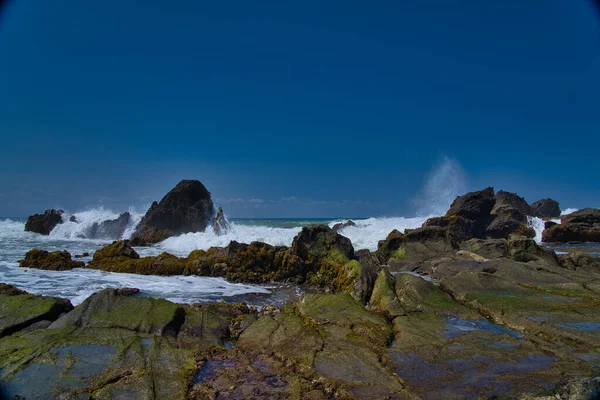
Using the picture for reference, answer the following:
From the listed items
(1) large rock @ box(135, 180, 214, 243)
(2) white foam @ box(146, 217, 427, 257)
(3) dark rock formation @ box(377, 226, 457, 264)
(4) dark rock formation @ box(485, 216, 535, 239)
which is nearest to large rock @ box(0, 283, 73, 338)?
(3) dark rock formation @ box(377, 226, 457, 264)

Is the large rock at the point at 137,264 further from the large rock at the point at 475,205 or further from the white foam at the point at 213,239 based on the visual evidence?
the large rock at the point at 475,205

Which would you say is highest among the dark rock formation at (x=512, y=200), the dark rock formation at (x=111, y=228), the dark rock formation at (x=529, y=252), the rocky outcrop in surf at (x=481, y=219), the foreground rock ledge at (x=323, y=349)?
the dark rock formation at (x=512, y=200)

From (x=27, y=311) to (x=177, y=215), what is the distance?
92.7ft

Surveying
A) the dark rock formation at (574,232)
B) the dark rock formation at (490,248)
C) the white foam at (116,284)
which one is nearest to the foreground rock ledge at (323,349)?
the white foam at (116,284)

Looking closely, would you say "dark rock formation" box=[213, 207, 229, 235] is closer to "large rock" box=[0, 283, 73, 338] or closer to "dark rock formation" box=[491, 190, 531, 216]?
"large rock" box=[0, 283, 73, 338]

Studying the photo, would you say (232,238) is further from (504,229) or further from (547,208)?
(547,208)

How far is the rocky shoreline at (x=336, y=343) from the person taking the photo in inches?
215

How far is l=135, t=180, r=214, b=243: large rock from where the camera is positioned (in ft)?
114

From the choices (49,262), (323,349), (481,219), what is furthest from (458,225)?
(49,262)

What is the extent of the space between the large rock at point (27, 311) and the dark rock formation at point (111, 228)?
33.6 metres

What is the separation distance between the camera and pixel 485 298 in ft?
33.1

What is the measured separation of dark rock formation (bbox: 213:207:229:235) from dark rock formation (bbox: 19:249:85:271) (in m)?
17.7

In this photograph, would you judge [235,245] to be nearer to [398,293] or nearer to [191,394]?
A: [398,293]

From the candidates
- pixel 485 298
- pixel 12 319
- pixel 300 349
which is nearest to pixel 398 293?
pixel 485 298
